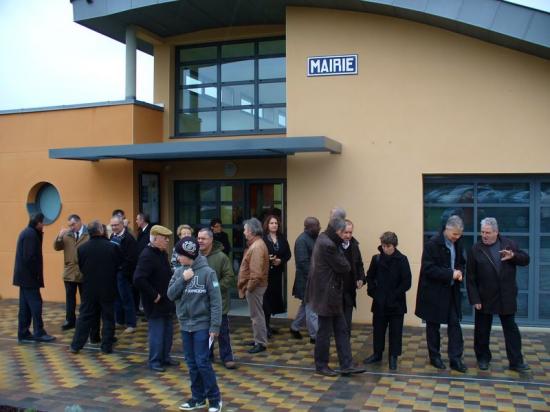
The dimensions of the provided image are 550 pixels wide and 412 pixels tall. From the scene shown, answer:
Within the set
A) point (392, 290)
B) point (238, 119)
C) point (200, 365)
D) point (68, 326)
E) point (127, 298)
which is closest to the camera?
point (200, 365)

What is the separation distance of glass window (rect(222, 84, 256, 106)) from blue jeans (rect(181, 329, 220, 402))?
6083 millimetres

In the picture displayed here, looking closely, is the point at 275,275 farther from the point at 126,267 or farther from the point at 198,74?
the point at 198,74

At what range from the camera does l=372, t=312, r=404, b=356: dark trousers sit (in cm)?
678

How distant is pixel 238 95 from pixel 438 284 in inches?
218

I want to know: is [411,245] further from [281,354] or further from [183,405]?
[183,405]

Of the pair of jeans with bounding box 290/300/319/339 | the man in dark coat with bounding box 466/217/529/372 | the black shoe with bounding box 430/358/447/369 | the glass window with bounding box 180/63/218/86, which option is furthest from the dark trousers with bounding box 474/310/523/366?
the glass window with bounding box 180/63/218/86

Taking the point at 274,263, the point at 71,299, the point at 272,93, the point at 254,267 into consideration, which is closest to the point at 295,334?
the point at 274,263

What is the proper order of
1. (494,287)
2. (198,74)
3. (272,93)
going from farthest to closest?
(198,74) → (272,93) → (494,287)

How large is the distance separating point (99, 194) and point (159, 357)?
4.60m

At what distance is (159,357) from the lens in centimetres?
686

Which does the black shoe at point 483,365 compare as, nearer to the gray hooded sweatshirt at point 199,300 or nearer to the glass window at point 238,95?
the gray hooded sweatshirt at point 199,300

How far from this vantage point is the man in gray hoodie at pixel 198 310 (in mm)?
5352

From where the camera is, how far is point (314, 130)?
31.0 ft

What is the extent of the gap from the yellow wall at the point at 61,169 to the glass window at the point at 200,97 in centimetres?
59
